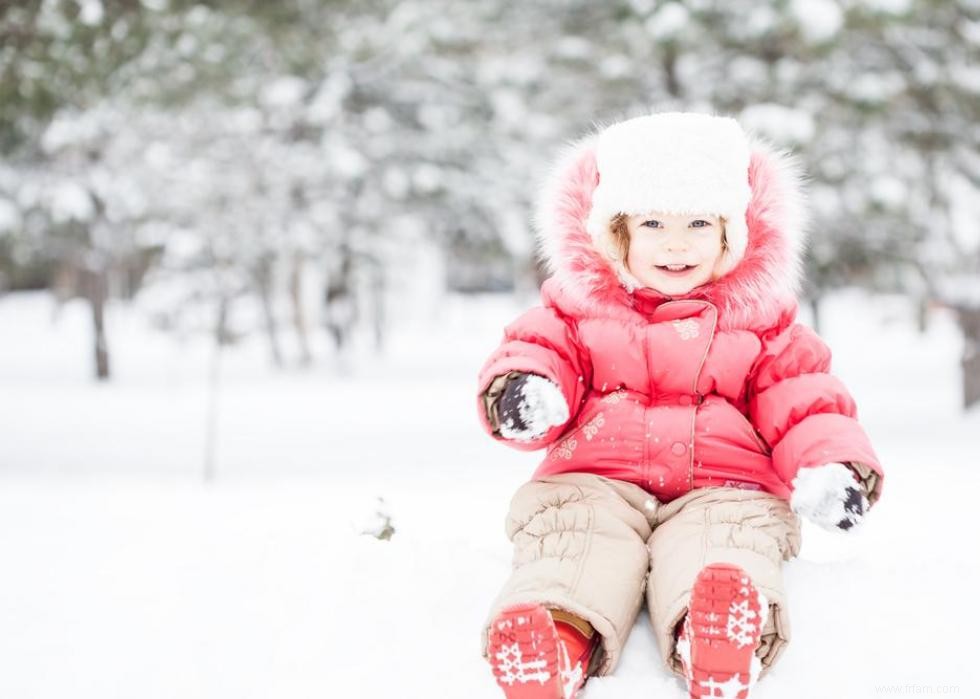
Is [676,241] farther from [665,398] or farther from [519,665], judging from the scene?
[519,665]

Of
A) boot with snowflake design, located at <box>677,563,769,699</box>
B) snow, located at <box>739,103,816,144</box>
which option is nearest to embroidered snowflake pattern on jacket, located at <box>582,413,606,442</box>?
boot with snowflake design, located at <box>677,563,769,699</box>

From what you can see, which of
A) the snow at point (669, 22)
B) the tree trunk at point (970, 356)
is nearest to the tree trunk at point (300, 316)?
the snow at point (669, 22)

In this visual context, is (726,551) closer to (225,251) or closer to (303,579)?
(303,579)

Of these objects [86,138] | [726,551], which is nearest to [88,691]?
[726,551]

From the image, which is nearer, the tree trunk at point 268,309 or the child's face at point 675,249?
the child's face at point 675,249

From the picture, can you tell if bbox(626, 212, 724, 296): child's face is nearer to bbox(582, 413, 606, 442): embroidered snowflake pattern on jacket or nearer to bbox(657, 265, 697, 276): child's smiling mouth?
bbox(657, 265, 697, 276): child's smiling mouth

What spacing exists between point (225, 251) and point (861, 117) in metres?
9.06

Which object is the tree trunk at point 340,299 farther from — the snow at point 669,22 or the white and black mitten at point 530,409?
the white and black mitten at point 530,409

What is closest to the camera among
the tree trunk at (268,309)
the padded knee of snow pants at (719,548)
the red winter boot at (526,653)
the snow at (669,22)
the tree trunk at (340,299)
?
the red winter boot at (526,653)

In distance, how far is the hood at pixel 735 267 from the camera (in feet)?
8.36

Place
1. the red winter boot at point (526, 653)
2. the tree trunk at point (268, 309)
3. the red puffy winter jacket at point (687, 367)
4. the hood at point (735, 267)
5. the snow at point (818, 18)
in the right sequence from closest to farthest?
1. the red winter boot at point (526, 653)
2. the red puffy winter jacket at point (687, 367)
3. the hood at point (735, 267)
4. the snow at point (818, 18)
5. the tree trunk at point (268, 309)

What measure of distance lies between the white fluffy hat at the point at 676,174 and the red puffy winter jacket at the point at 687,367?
0.25 ft

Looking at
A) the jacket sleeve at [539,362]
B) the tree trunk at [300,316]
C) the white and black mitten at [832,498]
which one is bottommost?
the white and black mitten at [832,498]

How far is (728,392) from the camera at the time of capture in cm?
253
